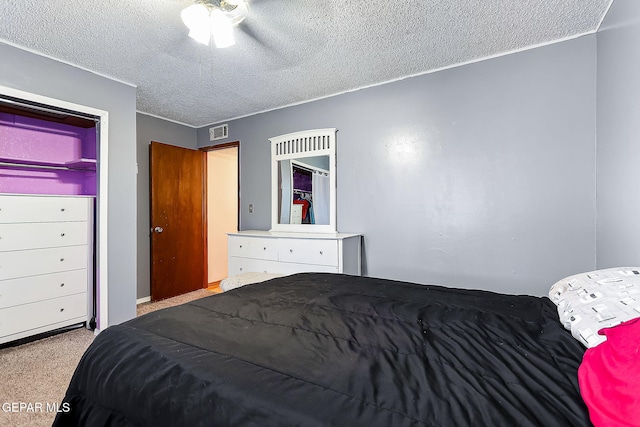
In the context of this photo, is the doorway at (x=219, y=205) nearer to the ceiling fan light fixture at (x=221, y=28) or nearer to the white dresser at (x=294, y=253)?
the white dresser at (x=294, y=253)

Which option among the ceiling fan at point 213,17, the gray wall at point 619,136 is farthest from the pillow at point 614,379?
the ceiling fan at point 213,17

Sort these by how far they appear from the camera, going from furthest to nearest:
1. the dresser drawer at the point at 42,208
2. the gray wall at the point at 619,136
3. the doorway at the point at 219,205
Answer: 1. the doorway at the point at 219,205
2. the dresser drawer at the point at 42,208
3. the gray wall at the point at 619,136

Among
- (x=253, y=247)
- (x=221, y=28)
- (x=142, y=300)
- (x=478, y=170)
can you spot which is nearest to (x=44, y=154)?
(x=142, y=300)

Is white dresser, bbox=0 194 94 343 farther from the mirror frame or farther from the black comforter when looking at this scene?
the black comforter

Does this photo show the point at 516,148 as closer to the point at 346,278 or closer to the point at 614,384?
the point at 346,278

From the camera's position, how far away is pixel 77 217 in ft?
9.07

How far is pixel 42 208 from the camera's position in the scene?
2.55m

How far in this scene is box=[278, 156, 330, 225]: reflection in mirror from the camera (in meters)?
3.38

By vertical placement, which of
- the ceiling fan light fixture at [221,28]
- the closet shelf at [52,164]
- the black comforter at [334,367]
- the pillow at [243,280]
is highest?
the ceiling fan light fixture at [221,28]

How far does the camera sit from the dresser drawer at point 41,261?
2391 mm

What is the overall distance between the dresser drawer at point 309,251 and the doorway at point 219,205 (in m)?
1.65

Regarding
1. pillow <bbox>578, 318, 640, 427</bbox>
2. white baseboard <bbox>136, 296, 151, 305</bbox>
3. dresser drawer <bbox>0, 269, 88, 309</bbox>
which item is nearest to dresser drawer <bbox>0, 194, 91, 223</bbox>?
dresser drawer <bbox>0, 269, 88, 309</bbox>

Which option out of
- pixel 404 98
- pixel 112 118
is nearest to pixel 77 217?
pixel 112 118

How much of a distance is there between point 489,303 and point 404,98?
2131 millimetres
